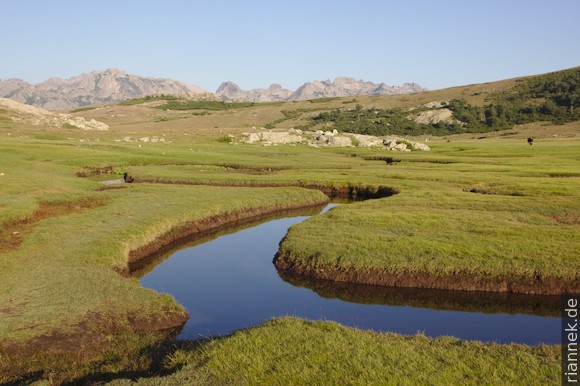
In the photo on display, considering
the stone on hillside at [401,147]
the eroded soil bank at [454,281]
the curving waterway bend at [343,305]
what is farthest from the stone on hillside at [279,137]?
the eroded soil bank at [454,281]

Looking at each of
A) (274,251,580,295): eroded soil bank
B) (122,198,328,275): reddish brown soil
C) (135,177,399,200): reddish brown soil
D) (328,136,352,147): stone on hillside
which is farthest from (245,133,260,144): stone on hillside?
(274,251,580,295): eroded soil bank

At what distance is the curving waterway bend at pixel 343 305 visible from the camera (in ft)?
72.0

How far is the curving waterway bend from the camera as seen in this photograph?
21953mm

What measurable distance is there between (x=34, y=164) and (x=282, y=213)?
46.3 meters

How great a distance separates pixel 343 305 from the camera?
25172 millimetres

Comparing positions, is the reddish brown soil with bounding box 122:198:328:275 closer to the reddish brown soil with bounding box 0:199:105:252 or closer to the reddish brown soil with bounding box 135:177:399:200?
the reddish brown soil with bounding box 135:177:399:200

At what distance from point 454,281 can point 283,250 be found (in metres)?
12.1

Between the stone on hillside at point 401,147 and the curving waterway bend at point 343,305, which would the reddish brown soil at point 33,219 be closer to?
the curving waterway bend at point 343,305

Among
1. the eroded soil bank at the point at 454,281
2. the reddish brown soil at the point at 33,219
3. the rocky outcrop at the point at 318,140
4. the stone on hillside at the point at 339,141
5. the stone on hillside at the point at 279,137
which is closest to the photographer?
the eroded soil bank at the point at 454,281

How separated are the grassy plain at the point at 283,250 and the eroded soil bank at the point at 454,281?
476 mm

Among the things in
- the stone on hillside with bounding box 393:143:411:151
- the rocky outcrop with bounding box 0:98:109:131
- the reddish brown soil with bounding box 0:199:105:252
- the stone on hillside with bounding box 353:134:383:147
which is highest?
the rocky outcrop with bounding box 0:98:109:131

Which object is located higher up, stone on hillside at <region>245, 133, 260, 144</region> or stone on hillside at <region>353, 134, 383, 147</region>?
stone on hillside at <region>245, 133, 260, 144</region>

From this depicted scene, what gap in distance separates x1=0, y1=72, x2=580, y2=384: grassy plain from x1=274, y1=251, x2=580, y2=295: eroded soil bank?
0.48m

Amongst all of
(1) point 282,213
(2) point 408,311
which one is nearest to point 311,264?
(2) point 408,311
